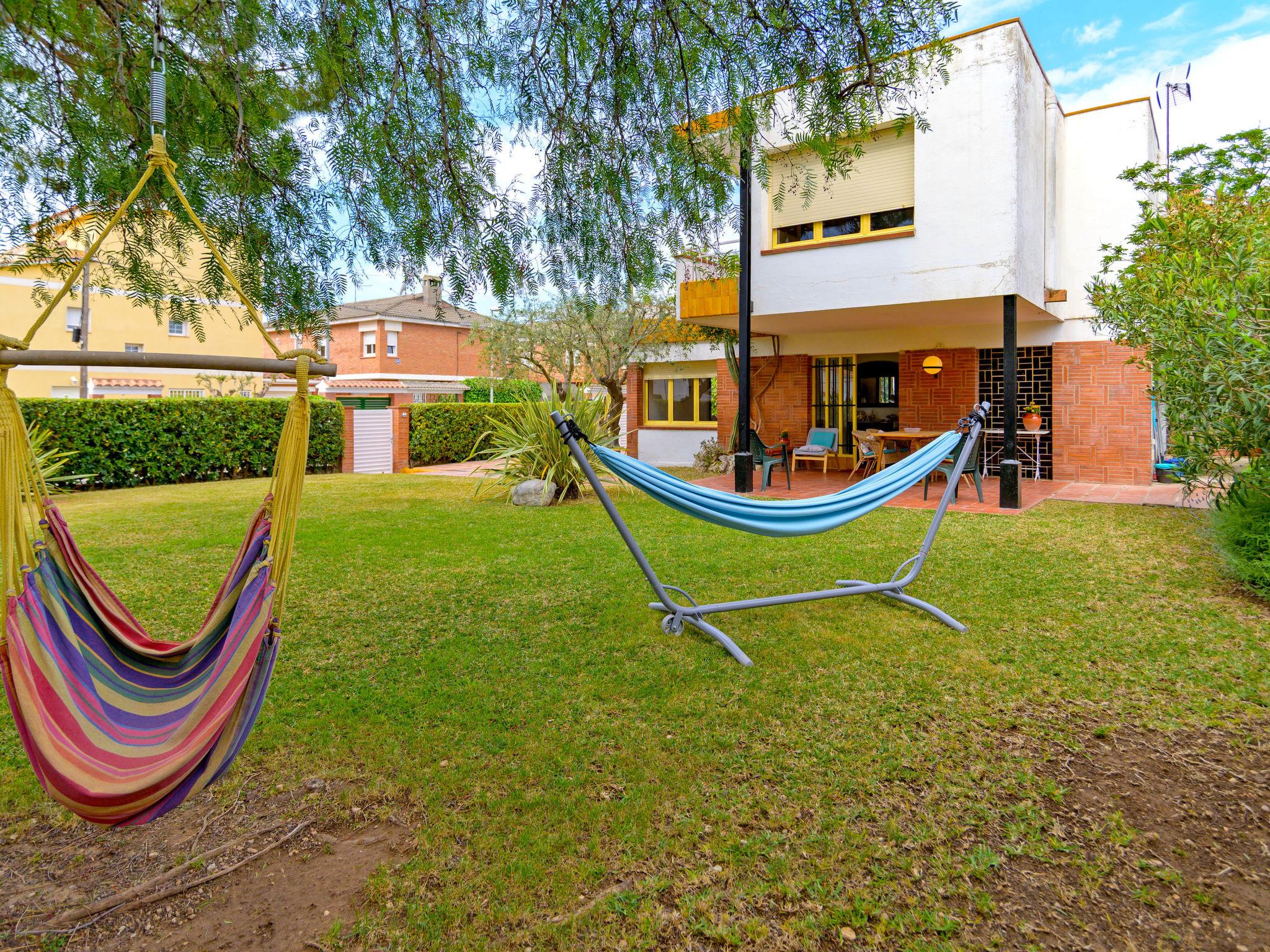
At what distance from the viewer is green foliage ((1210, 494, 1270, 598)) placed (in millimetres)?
4527

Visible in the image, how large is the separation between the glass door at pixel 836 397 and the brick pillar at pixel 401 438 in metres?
7.79

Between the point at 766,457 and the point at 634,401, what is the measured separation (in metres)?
6.34

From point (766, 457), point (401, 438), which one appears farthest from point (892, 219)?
point (401, 438)

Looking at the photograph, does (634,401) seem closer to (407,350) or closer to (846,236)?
(846,236)

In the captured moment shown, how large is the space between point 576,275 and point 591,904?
318 cm

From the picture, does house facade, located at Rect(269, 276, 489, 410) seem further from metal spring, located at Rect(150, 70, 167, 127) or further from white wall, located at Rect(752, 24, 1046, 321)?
metal spring, located at Rect(150, 70, 167, 127)

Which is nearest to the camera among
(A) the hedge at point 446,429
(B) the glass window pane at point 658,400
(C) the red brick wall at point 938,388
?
(C) the red brick wall at point 938,388

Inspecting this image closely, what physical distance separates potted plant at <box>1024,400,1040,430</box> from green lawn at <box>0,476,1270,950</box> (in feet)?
14.8

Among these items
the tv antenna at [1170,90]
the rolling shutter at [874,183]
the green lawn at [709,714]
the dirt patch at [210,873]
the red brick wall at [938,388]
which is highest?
the tv antenna at [1170,90]

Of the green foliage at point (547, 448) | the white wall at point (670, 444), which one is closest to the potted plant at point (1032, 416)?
the white wall at point (670, 444)

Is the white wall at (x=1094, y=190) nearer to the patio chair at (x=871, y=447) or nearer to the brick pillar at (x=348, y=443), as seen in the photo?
the patio chair at (x=871, y=447)

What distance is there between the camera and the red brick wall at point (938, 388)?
436 inches

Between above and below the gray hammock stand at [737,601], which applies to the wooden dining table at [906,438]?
above

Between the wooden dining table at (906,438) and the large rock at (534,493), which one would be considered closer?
the large rock at (534,493)
